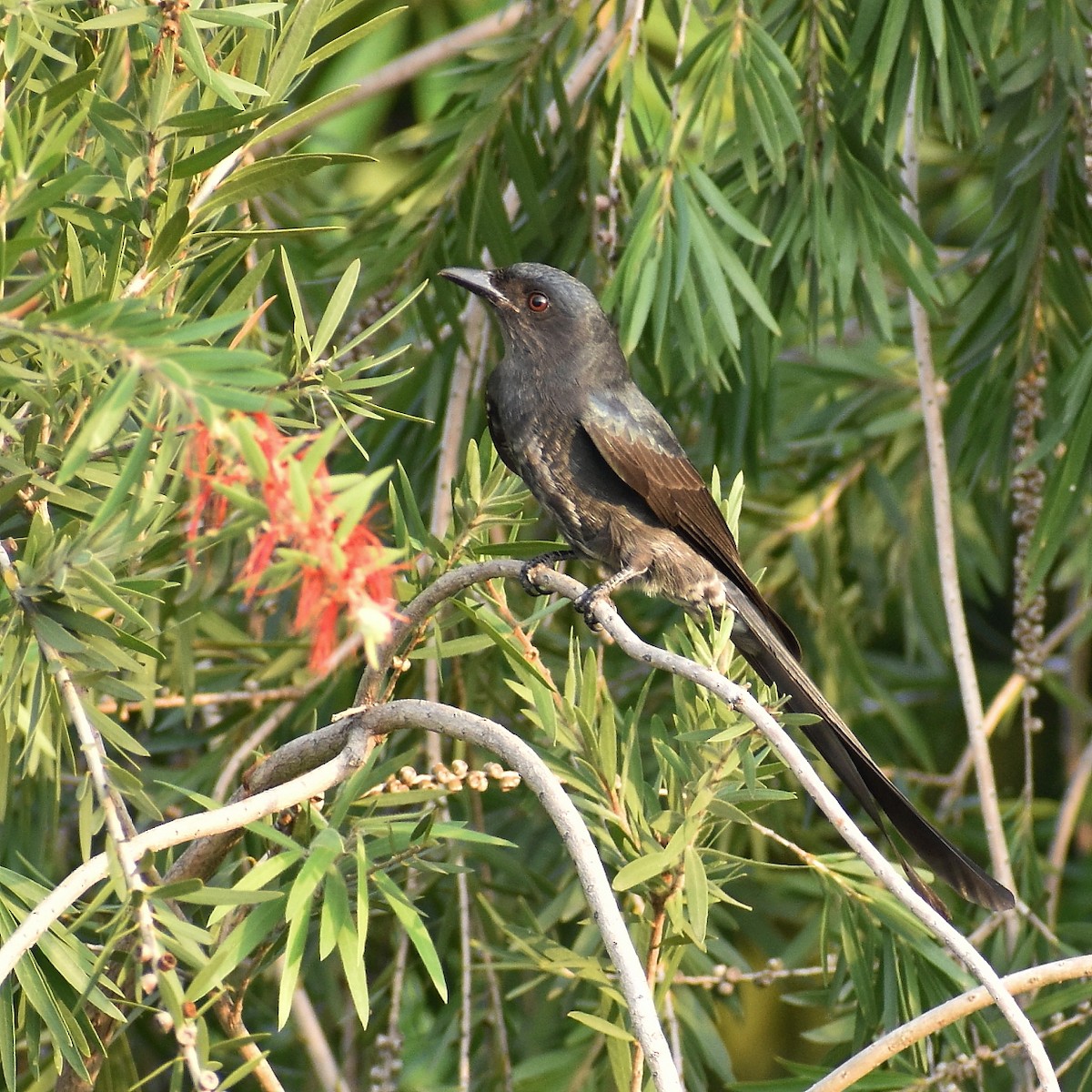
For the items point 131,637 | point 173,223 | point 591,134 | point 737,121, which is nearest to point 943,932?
point 131,637

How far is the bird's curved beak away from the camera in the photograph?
8.22ft

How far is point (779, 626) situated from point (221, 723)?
1.16 meters

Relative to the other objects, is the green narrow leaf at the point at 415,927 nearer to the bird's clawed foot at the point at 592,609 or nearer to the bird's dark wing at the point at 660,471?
the bird's clawed foot at the point at 592,609

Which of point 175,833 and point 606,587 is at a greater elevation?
point 175,833

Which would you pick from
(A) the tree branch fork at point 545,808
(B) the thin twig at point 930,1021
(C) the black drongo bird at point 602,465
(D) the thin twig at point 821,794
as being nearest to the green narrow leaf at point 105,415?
(A) the tree branch fork at point 545,808

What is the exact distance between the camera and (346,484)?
3.11 ft

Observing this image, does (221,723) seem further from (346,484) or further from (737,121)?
(346,484)

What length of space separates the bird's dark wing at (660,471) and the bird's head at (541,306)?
0.14 m

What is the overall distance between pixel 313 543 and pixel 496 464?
88 centimetres

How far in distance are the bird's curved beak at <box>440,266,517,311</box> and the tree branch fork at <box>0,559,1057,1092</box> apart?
1.02m

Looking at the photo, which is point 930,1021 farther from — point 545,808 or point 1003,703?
point 1003,703

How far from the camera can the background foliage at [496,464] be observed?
1.27 metres

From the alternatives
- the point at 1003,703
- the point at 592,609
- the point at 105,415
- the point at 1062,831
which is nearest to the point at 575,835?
the point at 105,415

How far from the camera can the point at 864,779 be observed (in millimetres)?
2414
